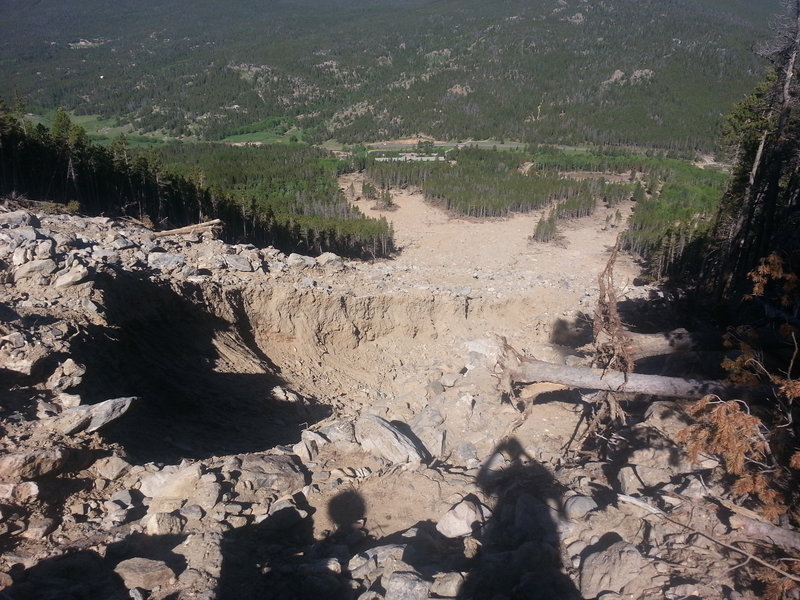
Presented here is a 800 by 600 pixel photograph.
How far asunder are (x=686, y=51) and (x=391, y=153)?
298 feet

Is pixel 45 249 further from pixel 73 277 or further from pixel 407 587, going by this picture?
pixel 407 587

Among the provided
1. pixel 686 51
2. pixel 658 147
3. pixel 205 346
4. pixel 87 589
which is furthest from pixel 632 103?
pixel 87 589

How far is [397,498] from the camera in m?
9.40

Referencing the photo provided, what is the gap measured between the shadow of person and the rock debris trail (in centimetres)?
4

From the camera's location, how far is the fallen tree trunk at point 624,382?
973 cm

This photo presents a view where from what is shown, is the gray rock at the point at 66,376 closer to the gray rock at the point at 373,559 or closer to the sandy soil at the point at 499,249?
the gray rock at the point at 373,559

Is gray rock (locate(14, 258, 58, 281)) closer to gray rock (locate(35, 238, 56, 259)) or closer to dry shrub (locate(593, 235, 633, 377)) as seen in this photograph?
gray rock (locate(35, 238, 56, 259))

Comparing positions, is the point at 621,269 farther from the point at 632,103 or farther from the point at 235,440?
the point at 632,103

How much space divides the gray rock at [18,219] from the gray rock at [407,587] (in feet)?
45.5

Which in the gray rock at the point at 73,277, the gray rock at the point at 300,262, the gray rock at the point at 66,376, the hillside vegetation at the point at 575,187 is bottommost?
the hillside vegetation at the point at 575,187

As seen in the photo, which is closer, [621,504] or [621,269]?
[621,504]

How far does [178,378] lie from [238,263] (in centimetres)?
532

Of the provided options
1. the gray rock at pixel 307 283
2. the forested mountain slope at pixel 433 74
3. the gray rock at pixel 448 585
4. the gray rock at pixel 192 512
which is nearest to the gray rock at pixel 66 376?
the gray rock at pixel 192 512

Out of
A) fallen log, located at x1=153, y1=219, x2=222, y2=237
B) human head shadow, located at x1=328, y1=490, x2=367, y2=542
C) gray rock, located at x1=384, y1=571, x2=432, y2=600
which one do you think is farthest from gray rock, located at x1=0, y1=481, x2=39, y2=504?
fallen log, located at x1=153, y1=219, x2=222, y2=237
